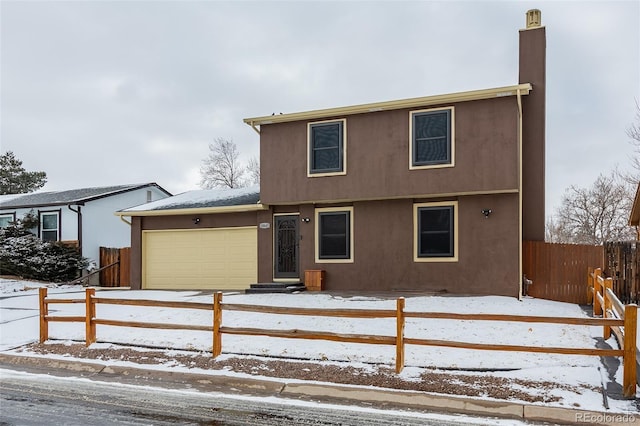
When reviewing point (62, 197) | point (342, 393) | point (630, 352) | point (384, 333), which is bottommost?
point (342, 393)

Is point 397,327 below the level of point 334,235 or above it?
below

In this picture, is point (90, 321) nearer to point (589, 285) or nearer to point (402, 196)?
point (402, 196)

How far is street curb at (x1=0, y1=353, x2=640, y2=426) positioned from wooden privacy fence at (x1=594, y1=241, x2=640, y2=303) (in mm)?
9060

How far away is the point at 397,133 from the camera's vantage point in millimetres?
14188

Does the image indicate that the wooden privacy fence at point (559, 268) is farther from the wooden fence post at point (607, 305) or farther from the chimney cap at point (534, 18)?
the chimney cap at point (534, 18)

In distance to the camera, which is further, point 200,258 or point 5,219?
point 5,219

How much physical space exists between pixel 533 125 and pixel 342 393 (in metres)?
11.1

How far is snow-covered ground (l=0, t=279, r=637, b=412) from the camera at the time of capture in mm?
6801

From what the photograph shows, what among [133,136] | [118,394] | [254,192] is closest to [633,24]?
[254,192]

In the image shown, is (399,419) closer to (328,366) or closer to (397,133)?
Result: (328,366)

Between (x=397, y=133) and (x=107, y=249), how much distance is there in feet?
48.0

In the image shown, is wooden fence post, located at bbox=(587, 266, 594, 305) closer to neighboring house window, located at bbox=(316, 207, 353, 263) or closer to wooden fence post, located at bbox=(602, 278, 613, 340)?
wooden fence post, located at bbox=(602, 278, 613, 340)

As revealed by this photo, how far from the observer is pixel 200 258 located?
17.3 metres

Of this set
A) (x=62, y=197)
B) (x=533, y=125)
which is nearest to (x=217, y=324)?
(x=533, y=125)
